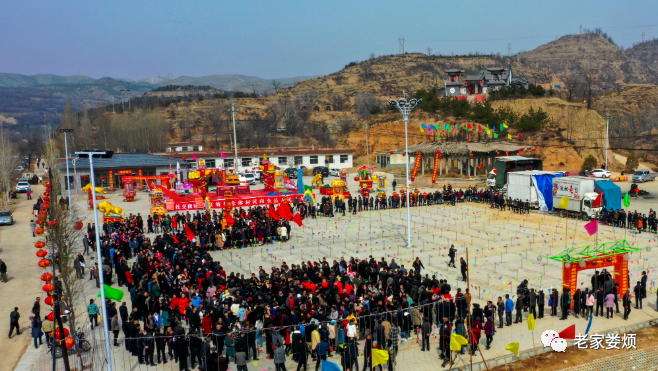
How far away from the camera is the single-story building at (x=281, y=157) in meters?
67.2

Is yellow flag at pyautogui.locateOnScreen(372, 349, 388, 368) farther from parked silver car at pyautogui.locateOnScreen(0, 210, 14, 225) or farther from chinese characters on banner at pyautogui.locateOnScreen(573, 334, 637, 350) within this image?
parked silver car at pyautogui.locateOnScreen(0, 210, 14, 225)

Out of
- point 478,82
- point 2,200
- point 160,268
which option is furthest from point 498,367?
point 478,82

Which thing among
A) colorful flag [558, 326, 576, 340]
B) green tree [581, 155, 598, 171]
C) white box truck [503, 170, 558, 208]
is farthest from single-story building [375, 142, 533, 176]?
colorful flag [558, 326, 576, 340]

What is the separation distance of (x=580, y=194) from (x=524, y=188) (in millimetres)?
4701

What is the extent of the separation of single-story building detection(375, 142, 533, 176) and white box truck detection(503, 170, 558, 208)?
15.0 metres

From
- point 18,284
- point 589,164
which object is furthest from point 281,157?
point 18,284

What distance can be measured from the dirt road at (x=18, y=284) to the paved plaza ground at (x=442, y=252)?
0.05 m

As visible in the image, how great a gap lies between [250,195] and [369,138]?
4872 centimetres

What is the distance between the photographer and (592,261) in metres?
16.6

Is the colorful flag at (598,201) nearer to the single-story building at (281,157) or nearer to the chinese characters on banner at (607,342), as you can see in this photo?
the chinese characters on banner at (607,342)

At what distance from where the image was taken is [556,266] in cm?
2178

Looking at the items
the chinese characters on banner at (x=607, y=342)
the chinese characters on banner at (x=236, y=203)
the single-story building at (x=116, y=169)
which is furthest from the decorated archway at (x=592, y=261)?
the single-story building at (x=116, y=169)

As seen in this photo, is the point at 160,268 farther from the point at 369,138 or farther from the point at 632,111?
the point at 632,111

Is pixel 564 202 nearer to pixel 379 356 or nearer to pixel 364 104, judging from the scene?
pixel 379 356
